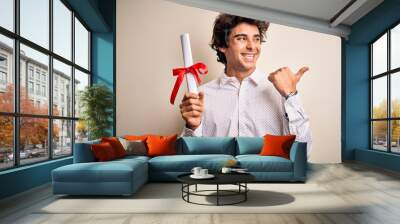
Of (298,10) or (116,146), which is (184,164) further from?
(298,10)

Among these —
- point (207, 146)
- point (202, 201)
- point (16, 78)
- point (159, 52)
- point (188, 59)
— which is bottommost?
point (202, 201)

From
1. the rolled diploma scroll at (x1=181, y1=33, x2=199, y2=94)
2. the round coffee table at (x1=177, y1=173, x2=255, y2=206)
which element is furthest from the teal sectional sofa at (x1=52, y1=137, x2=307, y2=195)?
the rolled diploma scroll at (x1=181, y1=33, x2=199, y2=94)

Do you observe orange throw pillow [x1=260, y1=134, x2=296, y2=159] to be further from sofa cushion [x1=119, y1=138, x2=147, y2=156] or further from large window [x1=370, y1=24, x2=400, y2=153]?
large window [x1=370, y1=24, x2=400, y2=153]

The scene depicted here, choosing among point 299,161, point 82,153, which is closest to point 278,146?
point 299,161

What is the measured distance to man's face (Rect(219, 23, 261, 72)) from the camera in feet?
25.9

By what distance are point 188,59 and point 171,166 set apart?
2.71 metres

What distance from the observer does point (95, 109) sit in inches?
291

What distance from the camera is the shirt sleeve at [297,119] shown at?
7.90 metres

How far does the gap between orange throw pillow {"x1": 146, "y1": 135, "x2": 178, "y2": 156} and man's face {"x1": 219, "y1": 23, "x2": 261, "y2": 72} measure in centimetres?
221

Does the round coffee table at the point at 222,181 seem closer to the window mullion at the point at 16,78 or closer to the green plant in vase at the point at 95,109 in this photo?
the window mullion at the point at 16,78

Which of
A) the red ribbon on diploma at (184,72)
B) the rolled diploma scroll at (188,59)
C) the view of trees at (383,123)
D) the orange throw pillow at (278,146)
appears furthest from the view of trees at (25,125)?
the view of trees at (383,123)

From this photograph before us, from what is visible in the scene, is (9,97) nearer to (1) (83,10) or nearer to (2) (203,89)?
(1) (83,10)

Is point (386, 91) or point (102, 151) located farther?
point (386, 91)

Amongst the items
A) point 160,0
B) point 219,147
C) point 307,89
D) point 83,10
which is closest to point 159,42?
point 160,0
